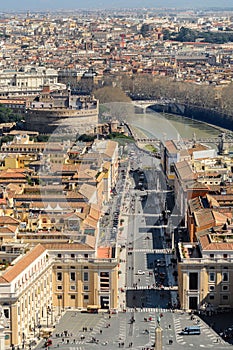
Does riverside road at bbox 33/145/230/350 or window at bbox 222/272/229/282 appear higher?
window at bbox 222/272/229/282

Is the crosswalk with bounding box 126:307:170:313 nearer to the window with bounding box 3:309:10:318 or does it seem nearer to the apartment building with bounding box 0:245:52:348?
the apartment building with bounding box 0:245:52:348

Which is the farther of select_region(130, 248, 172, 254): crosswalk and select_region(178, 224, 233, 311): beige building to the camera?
select_region(130, 248, 172, 254): crosswalk

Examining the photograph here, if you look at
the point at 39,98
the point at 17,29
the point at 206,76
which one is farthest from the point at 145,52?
the point at 39,98

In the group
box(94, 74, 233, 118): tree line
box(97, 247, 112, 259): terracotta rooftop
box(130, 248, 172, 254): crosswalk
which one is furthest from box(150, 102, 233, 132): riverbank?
box(97, 247, 112, 259): terracotta rooftop

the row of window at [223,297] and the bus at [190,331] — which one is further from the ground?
the row of window at [223,297]

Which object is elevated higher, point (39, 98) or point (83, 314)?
point (39, 98)

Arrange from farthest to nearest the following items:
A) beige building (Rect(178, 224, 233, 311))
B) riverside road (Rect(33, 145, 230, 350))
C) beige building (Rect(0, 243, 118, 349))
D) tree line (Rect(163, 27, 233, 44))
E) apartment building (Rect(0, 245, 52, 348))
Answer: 1. tree line (Rect(163, 27, 233, 44))
2. beige building (Rect(178, 224, 233, 311))
3. beige building (Rect(0, 243, 118, 349))
4. apartment building (Rect(0, 245, 52, 348))
5. riverside road (Rect(33, 145, 230, 350))

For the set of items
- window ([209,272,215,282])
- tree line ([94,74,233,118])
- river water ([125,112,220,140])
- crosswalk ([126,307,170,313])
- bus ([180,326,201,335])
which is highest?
tree line ([94,74,233,118])

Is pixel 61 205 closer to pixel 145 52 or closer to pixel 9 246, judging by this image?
pixel 9 246

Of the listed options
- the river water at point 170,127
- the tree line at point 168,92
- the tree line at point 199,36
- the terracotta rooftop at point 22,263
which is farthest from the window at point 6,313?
the tree line at point 199,36

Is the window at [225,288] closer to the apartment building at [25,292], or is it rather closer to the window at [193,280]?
the window at [193,280]

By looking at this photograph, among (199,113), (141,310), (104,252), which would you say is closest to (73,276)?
(104,252)
